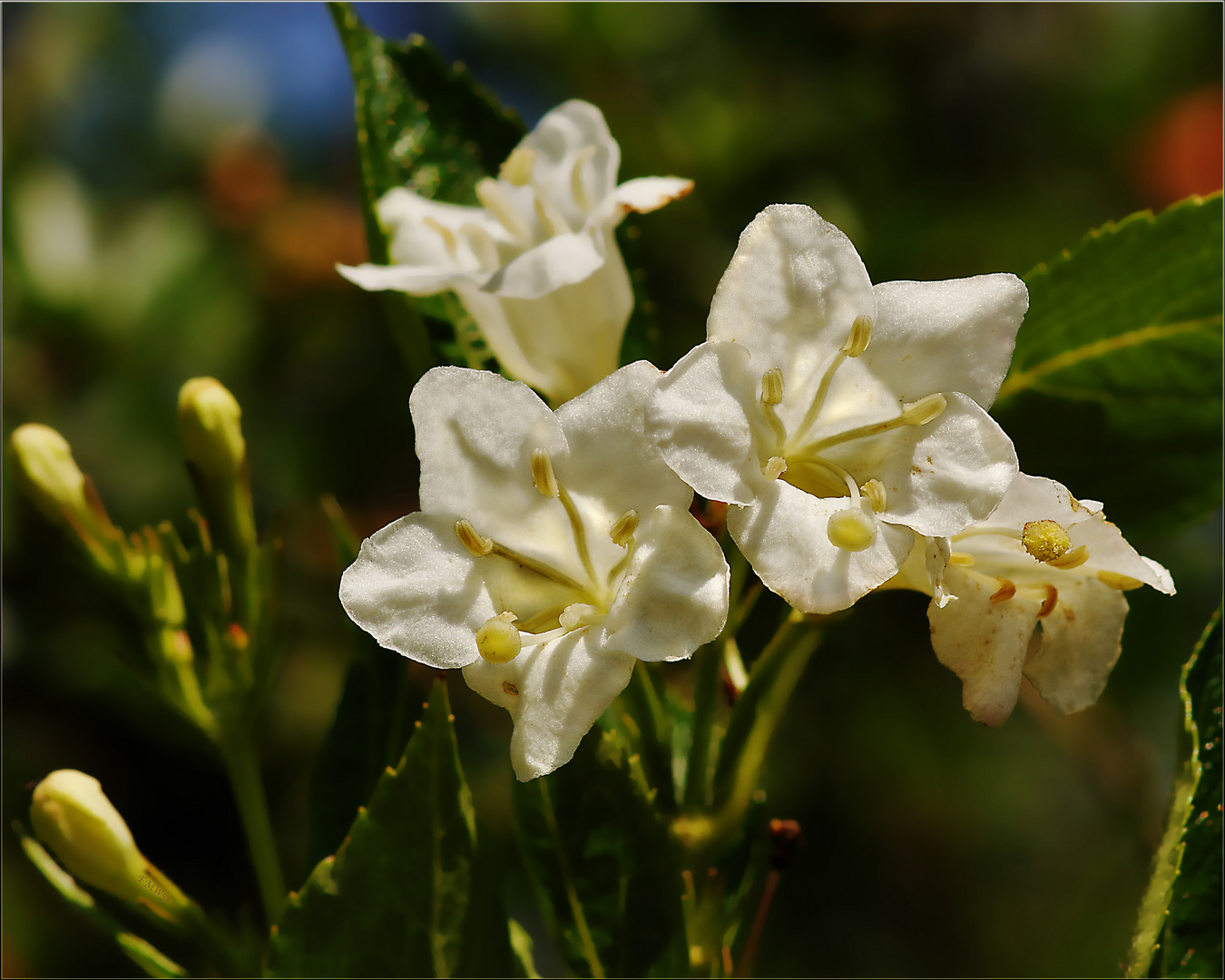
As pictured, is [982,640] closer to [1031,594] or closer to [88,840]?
[1031,594]

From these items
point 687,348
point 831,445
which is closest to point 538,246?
point 831,445

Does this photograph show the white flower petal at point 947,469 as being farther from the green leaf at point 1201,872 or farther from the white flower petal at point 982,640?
the green leaf at point 1201,872

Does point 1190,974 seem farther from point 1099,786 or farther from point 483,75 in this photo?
point 483,75

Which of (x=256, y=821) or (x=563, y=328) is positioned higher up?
(x=563, y=328)

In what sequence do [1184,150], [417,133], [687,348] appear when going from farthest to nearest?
[1184,150] < [687,348] < [417,133]

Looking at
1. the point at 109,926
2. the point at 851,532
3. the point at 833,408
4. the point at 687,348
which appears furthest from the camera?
the point at 687,348

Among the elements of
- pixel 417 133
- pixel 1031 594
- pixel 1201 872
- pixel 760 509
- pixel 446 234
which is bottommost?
pixel 1201 872

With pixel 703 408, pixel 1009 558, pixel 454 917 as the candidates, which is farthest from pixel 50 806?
pixel 1009 558
